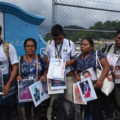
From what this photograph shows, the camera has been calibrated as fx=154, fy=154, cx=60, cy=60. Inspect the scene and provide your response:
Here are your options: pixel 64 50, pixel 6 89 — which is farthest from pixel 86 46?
pixel 6 89

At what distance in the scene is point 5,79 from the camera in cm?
224

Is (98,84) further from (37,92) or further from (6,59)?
(6,59)

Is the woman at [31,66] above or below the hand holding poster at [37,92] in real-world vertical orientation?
above

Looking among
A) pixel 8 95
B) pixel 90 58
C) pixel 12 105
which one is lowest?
pixel 12 105

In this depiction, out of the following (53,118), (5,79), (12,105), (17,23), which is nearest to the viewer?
(5,79)

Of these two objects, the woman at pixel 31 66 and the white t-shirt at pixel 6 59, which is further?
the woman at pixel 31 66

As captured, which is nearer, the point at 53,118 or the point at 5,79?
the point at 5,79

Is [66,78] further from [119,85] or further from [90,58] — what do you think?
[119,85]

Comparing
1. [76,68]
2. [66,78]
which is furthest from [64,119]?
[76,68]

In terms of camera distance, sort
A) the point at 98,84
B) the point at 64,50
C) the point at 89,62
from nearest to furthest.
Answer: the point at 98,84 < the point at 89,62 < the point at 64,50

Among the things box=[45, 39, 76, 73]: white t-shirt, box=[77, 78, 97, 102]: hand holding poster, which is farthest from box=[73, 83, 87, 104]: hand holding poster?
box=[45, 39, 76, 73]: white t-shirt

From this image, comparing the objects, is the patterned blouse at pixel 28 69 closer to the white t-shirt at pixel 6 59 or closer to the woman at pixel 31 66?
the woman at pixel 31 66

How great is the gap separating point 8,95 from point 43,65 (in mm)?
714

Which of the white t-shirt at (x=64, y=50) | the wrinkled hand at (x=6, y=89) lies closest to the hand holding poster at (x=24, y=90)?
the wrinkled hand at (x=6, y=89)
